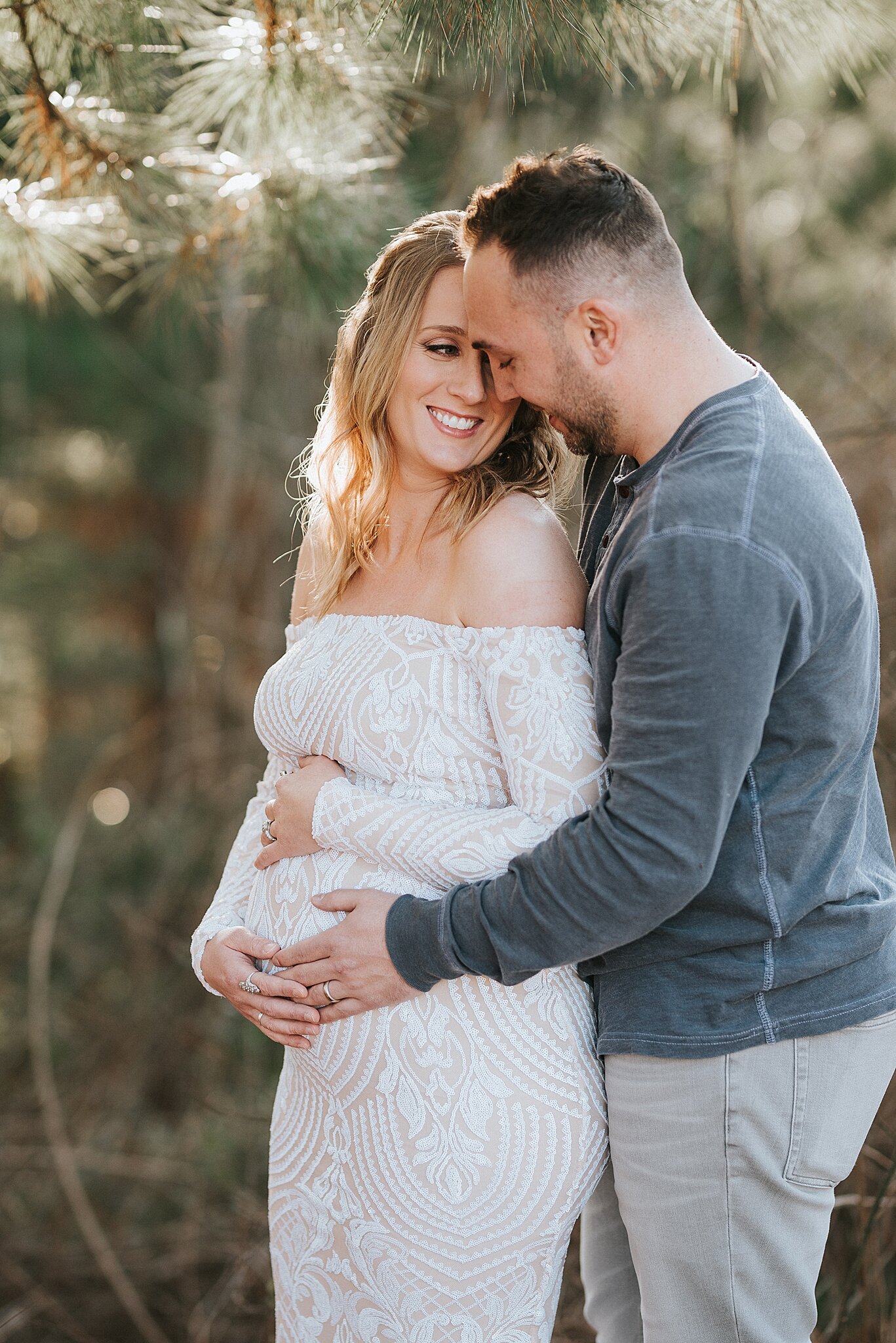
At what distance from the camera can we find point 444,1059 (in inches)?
57.0

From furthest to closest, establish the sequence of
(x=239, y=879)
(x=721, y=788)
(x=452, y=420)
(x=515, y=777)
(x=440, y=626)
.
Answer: (x=239, y=879) → (x=452, y=420) → (x=440, y=626) → (x=515, y=777) → (x=721, y=788)

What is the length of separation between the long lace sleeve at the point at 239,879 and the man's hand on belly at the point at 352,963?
0.81ft

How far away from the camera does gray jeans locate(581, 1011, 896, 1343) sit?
1331 mm

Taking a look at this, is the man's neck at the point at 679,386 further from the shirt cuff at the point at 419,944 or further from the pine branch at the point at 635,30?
the shirt cuff at the point at 419,944

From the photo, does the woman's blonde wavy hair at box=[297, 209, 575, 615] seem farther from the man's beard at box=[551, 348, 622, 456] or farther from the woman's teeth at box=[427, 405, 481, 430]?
the man's beard at box=[551, 348, 622, 456]

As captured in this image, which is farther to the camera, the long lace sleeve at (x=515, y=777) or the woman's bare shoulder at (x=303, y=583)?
the woman's bare shoulder at (x=303, y=583)

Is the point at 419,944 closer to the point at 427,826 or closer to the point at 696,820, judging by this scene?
the point at 427,826

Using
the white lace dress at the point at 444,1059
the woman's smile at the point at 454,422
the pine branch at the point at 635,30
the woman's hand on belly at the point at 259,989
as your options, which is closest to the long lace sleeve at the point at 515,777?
the white lace dress at the point at 444,1059

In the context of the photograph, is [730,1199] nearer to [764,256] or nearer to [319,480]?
[319,480]

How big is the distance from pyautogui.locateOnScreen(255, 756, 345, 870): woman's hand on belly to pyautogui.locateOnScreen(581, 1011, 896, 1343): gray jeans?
0.51 meters

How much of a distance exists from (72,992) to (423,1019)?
12.9 feet

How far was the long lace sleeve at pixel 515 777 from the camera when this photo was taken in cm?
141

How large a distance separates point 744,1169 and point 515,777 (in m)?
0.52

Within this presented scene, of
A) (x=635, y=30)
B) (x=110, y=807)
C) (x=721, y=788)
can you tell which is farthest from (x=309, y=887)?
(x=110, y=807)
